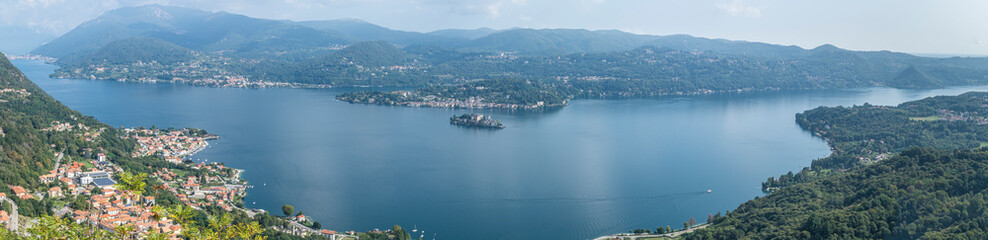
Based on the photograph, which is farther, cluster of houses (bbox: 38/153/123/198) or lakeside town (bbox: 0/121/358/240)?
cluster of houses (bbox: 38/153/123/198)

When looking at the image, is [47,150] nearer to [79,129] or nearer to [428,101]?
[79,129]

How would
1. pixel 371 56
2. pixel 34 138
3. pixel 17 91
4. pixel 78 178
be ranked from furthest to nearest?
pixel 371 56, pixel 17 91, pixel 34 138, pixel 78 178

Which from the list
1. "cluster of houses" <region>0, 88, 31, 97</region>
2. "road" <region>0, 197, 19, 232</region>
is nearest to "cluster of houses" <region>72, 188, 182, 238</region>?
"road" <region>0, 197, 19, 232</region>

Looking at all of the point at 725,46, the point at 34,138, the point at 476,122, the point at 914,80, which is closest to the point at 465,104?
the point at 476,122

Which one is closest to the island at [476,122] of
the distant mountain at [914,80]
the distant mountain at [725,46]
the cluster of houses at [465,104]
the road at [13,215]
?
the cluster of houses at [465,104]

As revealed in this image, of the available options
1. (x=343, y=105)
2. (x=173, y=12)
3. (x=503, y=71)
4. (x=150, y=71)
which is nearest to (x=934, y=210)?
(x=343, y=105)

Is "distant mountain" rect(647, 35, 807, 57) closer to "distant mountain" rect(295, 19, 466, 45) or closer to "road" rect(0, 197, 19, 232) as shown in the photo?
"distant mountain" rect(295, 19, 466, 45)
